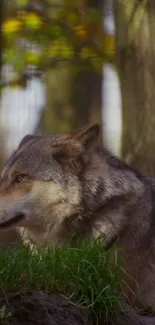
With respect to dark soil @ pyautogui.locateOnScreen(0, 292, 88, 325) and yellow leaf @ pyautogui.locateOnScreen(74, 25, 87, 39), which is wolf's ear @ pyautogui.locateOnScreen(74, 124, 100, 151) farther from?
yellow leaf @ pyautogui.locateOnScreen(74, 25, 87, 39)

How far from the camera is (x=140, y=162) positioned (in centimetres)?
952

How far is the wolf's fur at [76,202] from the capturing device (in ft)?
20.2

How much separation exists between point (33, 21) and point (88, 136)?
6930mm

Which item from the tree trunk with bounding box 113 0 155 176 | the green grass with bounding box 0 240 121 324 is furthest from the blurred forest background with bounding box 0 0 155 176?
the green grass with bounding box 0 240 121 324

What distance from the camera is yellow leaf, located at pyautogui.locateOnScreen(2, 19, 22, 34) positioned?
42.5 feet

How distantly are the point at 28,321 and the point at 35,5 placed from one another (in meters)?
9.87

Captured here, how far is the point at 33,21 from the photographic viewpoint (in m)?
12.8

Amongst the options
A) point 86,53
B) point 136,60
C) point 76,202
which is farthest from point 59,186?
point 86,53

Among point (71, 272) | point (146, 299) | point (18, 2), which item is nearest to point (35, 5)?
point (18, 2)

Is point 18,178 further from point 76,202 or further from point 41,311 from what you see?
point 41,311

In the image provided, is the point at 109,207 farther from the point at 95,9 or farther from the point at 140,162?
the point at 95,9

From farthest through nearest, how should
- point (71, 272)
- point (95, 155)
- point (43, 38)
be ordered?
point (43, 38), point (95, 155), point (71, 272)

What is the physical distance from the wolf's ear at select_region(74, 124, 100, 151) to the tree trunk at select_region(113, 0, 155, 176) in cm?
339

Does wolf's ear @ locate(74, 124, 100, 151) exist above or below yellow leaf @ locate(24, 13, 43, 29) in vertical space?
below
